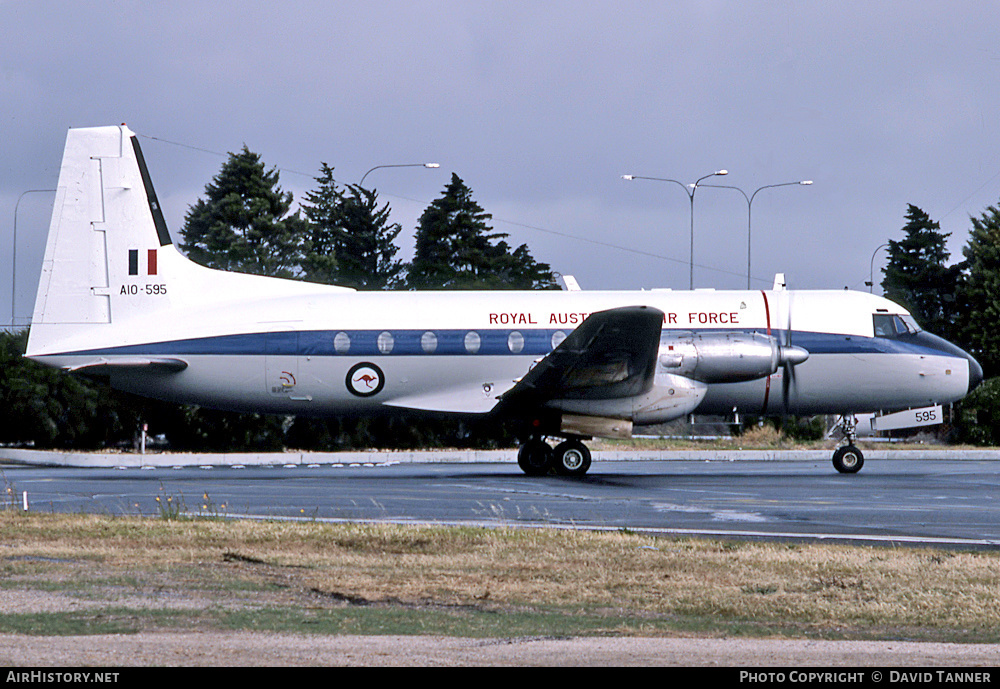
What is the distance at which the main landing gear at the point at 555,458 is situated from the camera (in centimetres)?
2431

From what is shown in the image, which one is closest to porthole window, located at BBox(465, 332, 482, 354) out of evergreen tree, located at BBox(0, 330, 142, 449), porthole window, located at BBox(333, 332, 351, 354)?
porthole window, located at BBox(333, 332, 351, 354)

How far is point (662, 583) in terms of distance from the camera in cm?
1062

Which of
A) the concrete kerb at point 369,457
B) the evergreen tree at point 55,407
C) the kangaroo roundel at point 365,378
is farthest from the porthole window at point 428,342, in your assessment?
the evergreen tree at point 55,407

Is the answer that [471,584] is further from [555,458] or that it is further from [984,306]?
[984,306]

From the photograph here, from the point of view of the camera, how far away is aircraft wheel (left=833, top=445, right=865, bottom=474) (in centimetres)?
2567

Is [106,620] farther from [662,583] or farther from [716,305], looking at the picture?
[716,305]

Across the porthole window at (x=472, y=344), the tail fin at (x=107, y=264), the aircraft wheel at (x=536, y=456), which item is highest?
the tail fin at (x=107, y=264)

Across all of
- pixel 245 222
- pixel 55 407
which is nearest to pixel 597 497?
pixel 55 407

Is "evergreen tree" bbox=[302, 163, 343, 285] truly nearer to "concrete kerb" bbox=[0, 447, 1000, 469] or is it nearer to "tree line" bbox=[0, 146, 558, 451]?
"tree line" bbox=[0, 146, 558, 451]

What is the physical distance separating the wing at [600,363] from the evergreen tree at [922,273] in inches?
1790

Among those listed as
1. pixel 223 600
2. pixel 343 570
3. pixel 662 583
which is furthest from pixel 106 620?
pixel 662 583

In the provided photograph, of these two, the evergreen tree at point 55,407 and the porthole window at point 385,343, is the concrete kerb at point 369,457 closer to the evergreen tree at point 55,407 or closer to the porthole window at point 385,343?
the evergreen tree at point 55,407

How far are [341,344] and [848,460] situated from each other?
12.1 metres

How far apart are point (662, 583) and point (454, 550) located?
126 inches
